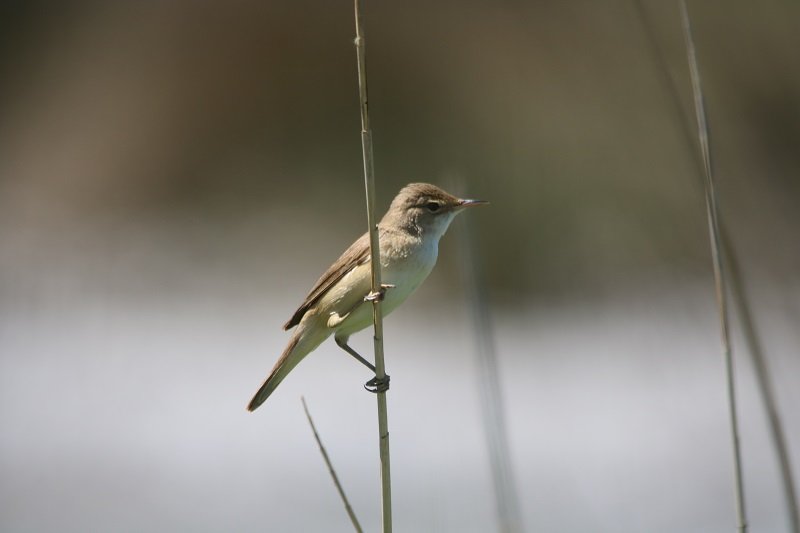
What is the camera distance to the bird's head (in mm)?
2121

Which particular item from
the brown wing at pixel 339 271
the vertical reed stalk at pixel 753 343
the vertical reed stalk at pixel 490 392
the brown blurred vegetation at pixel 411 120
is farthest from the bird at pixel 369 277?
the brown blurred vegetation at pixel 411 120

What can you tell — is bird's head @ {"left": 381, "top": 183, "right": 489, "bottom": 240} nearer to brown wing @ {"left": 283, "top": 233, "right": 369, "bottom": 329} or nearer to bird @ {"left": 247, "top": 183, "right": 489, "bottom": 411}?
bird @ {"left": 247, "top": 183, "right": 489, "bottom": 411}

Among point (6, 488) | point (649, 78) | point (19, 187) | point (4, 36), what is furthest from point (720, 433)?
point (4, 36)

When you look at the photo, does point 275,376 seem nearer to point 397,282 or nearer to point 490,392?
point 397,282

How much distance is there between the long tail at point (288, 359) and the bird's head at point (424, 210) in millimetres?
349

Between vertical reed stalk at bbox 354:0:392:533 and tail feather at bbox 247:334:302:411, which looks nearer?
vertical reed stalk at bbox 354:0:392:533

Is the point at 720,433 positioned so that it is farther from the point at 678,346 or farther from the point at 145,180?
the point at 145,180

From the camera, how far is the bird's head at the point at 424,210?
2.12m

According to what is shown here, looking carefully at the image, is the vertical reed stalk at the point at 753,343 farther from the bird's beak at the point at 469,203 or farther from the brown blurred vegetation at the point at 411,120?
the brown blurred vegetation at the point at 411,120

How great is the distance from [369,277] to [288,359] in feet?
0.95

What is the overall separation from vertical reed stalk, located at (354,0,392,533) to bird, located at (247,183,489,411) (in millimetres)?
346

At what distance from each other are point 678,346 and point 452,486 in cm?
151

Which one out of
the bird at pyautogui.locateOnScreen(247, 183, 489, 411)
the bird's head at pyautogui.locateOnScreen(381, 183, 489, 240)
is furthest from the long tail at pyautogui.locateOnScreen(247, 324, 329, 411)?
the bird's head at pyautogui.locateOnScreen(381, 183, 489, 240)

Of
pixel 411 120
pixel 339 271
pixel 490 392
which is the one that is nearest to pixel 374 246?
pixel 490 392
